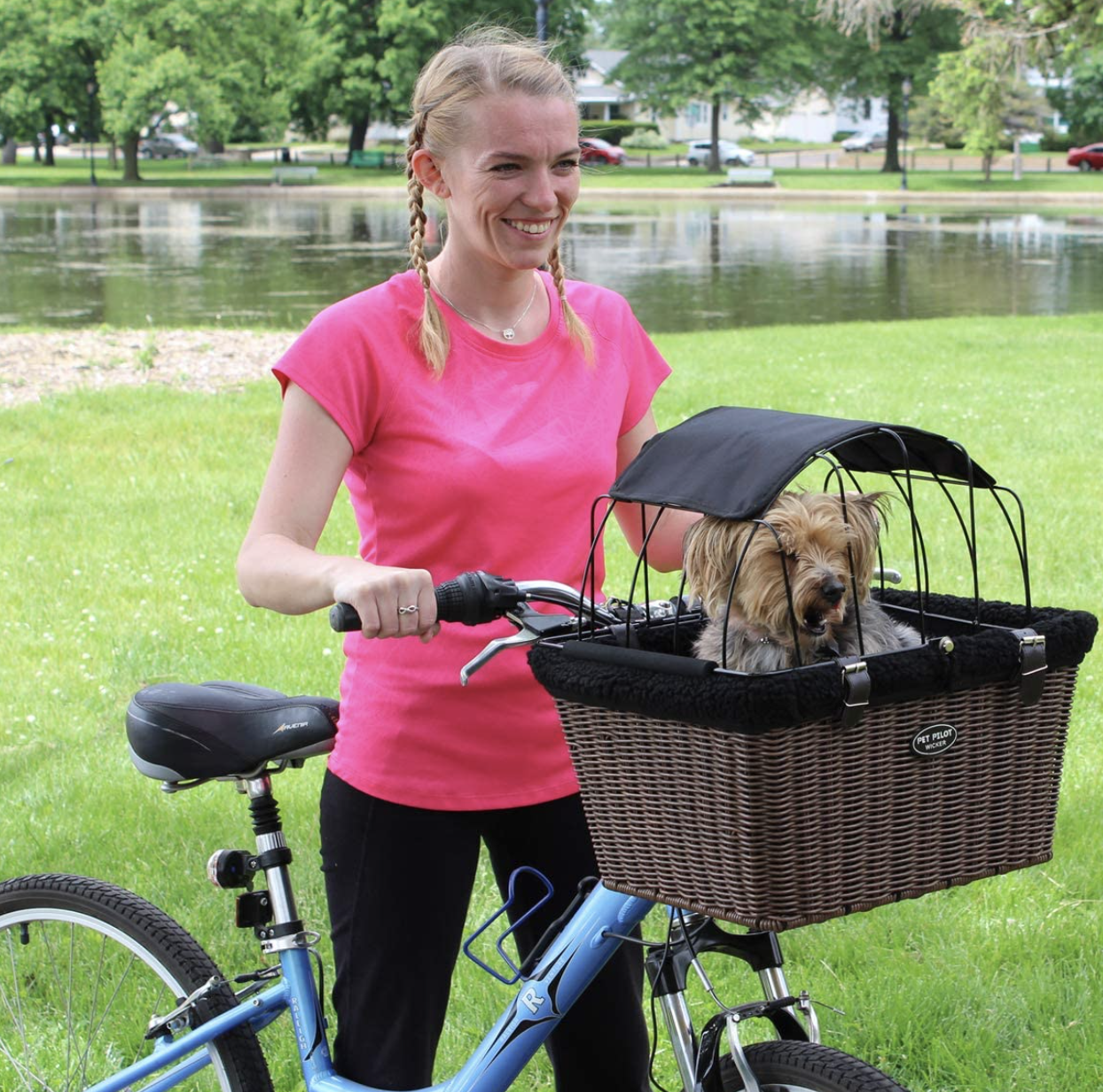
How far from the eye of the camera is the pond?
19938mm

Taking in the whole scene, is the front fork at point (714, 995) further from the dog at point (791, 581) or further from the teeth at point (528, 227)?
the teeth at point (528, 227)

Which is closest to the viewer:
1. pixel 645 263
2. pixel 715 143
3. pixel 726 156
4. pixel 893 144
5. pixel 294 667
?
pixel 294 667

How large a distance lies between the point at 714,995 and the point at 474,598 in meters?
0.70

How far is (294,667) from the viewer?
639 centimetres

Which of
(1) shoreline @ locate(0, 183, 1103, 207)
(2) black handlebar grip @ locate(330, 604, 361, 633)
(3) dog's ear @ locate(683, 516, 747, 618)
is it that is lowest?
(2) black handlebar grip @ locate(330, 604, 361, 633)

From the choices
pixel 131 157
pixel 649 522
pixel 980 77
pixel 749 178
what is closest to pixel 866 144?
pixel 749 178

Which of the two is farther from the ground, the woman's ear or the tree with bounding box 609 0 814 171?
the tree with bounding box 609 0 814 171

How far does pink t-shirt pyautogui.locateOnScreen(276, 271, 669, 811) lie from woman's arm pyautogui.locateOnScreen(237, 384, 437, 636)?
61mm

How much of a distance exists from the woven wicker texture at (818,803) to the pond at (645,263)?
16293 millimetres

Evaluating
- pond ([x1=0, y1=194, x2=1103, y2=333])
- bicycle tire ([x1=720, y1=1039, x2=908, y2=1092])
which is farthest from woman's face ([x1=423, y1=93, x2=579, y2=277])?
pond ([x1=0, y1=194, x2=1103, y2=333])

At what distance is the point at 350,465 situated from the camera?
270 cm

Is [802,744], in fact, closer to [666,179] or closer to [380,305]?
[380,305]

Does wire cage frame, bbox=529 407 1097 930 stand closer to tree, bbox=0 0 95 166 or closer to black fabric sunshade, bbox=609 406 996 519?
black fabric sunshade, bbox=609 406 996 519

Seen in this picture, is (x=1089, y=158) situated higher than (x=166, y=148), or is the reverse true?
(x=166, y=148)
